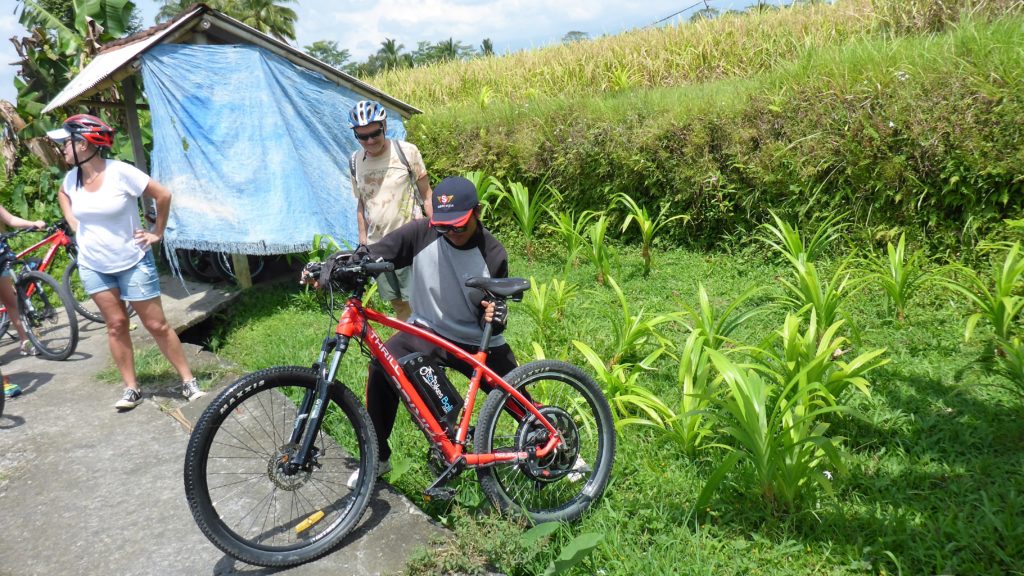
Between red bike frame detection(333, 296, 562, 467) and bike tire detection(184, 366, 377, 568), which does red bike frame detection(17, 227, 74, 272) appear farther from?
red bike frame detection(333, 296, 562, 467)

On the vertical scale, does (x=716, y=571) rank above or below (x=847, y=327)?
A: below

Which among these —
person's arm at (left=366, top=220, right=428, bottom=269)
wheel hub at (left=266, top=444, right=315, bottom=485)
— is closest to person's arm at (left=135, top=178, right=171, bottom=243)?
person's arm at (left=366, top=220, right=428, bottom=269)

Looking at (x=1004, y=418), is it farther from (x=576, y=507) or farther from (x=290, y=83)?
(x=290, y=83)

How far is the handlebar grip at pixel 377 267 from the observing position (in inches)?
109

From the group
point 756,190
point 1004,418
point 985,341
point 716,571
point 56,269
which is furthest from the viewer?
point 56,269

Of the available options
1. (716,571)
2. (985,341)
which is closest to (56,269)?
(716,571)

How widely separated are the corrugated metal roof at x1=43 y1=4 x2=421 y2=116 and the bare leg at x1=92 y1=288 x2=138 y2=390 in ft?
11.0

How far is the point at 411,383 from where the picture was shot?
288 centimetres

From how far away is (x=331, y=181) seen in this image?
7449 mm

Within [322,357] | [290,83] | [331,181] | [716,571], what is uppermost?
[290,83]

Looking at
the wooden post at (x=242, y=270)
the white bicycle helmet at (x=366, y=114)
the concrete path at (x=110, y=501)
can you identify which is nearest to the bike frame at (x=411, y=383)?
the concrete path at (x=110, y=501)

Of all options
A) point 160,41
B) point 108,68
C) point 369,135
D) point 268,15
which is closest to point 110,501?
point 369,135

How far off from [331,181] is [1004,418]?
6.31m

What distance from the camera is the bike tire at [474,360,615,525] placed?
286 centimetres
